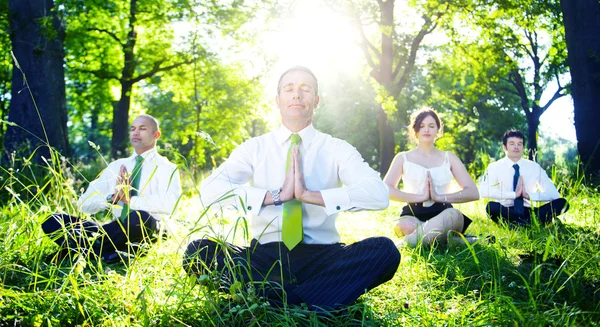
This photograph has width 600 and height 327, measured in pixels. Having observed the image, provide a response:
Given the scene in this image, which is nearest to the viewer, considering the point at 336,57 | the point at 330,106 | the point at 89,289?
the point at 89,289

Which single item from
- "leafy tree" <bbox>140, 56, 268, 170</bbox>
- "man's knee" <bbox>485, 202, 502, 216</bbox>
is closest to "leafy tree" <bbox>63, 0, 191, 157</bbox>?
"leafy tree" <bbox>140, 56, 268, 170</bbox>

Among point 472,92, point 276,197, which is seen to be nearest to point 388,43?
point 472,92

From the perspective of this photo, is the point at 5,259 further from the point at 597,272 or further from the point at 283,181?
the point at 597,272

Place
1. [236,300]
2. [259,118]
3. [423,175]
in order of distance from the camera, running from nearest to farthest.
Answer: [236,300] → [423,175] → [259,118]

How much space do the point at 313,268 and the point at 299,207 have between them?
40cm

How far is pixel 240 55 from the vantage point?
17.9 m

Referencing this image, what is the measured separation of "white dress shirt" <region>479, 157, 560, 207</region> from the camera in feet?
21.4

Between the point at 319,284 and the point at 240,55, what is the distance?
15435mm

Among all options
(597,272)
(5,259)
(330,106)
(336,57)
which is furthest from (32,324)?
(330,106)

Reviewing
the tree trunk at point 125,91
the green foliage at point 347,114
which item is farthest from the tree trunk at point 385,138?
the green foliage at point 347,114

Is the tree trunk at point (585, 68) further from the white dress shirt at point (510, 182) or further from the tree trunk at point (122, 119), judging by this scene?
→ the tree trunk at point (122, 119)

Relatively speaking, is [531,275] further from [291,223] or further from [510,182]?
[510,182]

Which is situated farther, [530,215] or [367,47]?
[367,47]

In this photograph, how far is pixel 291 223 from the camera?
3475 mm
